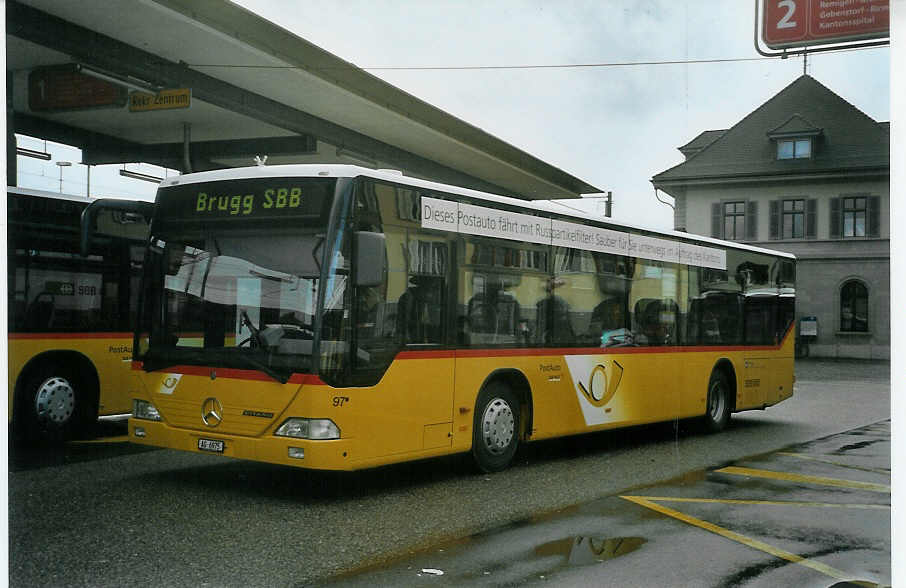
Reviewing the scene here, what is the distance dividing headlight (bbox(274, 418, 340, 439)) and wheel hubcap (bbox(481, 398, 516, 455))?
219 cm

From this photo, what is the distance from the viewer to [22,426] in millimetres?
10625

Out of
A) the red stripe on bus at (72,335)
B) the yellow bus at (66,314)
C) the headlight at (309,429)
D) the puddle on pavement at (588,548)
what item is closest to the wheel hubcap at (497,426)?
the headlight at (309,429)

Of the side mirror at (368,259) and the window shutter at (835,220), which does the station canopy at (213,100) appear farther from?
the window shutter at (835,220)

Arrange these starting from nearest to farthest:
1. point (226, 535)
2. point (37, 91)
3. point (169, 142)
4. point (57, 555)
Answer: point (57, 555)
point (226, 535)
point (37, 91)
point (169, 142)

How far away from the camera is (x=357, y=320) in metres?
7.96

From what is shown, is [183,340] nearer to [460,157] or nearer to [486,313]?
[486,313]

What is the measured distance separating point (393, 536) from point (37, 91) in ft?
28.1

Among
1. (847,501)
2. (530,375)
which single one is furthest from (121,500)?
(847,501)

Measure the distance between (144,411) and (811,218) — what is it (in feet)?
29.2

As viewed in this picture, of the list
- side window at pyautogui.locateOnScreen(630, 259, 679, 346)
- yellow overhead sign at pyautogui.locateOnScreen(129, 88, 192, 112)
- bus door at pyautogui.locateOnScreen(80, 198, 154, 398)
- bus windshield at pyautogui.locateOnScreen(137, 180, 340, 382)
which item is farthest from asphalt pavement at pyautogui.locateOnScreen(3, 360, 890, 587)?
yellow overhead sign at pyautogui.locateOnScreen(129, 88, 192, 112)

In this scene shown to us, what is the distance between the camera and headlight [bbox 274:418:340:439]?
25.1 ft

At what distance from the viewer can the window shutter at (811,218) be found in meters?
12.8

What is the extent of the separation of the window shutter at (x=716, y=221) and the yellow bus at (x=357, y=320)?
9.58ft

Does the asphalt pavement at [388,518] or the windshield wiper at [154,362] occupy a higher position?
the windshield wiper at [154,362]
